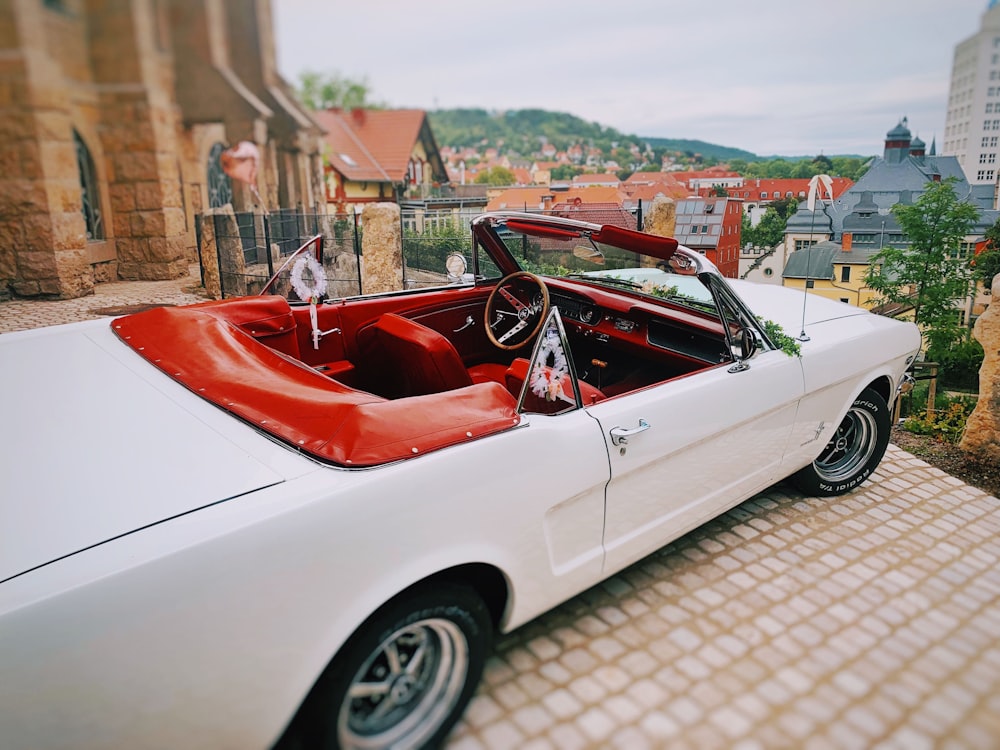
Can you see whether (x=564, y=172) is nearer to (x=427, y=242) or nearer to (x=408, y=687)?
(x=427, y=242)

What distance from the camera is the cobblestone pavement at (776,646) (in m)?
1.82

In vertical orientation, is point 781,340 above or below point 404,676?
above

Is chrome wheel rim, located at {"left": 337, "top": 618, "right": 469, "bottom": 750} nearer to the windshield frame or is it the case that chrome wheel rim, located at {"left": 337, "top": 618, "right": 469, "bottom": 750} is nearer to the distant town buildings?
the windshield frame

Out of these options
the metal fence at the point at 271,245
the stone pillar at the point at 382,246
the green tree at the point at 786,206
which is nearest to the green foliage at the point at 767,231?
the green tree at the point at 786,206

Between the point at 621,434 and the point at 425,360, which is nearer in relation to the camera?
the point at 621,434

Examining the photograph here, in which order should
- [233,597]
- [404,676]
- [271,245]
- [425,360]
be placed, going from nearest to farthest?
1. [233,597]
2. [404,676]
3. [425,360]
4. [271,245]

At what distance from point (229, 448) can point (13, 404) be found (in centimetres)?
67

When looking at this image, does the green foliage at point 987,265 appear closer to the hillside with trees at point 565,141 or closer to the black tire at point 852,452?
the hillside with trees at point 565,141

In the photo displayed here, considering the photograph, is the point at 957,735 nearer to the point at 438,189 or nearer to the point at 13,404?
the point at 13,404

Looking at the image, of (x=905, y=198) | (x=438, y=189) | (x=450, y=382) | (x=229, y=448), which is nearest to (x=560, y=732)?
(x=450, y=382)

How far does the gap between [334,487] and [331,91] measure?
579 centimetres

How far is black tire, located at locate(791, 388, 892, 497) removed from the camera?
310cm

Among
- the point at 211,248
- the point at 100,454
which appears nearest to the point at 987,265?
the point at 100,454

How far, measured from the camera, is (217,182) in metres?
6.27
